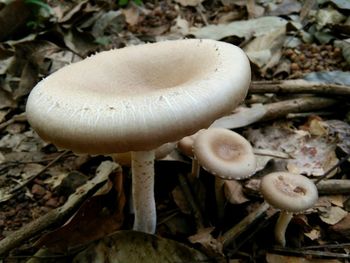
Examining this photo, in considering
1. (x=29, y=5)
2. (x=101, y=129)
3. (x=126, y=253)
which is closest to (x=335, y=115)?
(x=126, y=253)

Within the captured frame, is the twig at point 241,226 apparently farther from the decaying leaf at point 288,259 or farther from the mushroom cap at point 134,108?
the mushroom cap at point 134,108

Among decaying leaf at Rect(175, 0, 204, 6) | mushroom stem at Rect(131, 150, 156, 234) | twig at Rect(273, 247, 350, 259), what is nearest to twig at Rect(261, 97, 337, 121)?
twig at Rect(273, 247, 350, 259)

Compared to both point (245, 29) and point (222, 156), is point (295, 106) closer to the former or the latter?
point (222, 156)

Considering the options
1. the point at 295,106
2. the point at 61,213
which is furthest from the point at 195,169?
the point at 295,106

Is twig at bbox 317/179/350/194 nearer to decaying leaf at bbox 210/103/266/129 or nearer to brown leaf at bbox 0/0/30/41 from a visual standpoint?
decaying leaf at bbox 210/103/266/129

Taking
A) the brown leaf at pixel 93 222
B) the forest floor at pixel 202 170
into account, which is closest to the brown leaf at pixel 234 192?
the forest floor at pixel 202 170

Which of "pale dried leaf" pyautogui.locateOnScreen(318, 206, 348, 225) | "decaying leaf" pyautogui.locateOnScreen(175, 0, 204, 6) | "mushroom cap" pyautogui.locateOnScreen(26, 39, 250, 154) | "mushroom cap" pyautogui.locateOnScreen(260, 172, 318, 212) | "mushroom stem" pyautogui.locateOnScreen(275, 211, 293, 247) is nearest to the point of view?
"mushroom cap" pyautogui.locateOnScreen(26, 39, 250, 154)

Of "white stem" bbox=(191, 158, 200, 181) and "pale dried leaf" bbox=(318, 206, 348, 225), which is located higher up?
"white stem" bbox=(191, 158, 200, 181)
